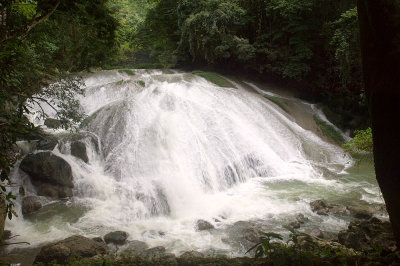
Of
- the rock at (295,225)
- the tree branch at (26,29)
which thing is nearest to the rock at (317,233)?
the rock at (295,225)

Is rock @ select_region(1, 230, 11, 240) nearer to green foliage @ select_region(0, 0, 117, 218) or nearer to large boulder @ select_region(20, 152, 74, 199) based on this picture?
green foliage @ select_region(0, 0, 117, 218)

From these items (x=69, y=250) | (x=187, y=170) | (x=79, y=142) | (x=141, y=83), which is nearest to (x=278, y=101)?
(x=141, y=83)

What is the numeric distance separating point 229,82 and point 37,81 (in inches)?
445

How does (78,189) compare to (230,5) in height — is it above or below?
below

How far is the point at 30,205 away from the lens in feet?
24.3

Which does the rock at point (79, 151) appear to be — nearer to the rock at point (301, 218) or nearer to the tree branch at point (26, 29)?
the tree branch at point (26, 29)

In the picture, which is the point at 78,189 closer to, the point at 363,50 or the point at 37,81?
the point at 37,81

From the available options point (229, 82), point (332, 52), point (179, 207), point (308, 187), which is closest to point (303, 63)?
point (332, 52)

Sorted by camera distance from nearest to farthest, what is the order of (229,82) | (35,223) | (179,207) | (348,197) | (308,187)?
(35,223)
(179,207)
(348,197)
(308,187)
(229,82)

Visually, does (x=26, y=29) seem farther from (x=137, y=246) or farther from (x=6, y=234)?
(x=6, y=234)

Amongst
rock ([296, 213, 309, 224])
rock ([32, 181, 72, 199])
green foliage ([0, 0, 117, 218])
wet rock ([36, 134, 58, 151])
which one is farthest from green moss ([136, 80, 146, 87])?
rock ([296, 213, 309, 224])

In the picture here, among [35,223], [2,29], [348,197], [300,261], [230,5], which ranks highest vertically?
[230,5]

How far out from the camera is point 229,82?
15812 mm

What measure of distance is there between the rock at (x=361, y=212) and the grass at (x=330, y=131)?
6.76 m
